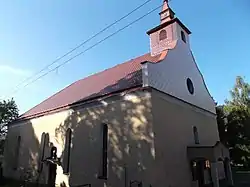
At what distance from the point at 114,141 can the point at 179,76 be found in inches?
272

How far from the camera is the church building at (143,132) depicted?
11.9 meters

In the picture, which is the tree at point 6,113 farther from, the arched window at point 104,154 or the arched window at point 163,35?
the arched window at point 163,35

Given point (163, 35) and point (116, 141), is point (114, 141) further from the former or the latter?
point (163, 35)

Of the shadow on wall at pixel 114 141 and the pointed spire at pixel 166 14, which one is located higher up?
the pointed spire at pixel 166 14

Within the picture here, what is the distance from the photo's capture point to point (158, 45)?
58.1 feet

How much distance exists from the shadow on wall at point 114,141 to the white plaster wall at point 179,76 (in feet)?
4.13

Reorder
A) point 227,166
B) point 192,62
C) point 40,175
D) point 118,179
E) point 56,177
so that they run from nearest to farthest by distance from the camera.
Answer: point 118,179
point 227,166
point 56,177
point 40,175
point 192,62

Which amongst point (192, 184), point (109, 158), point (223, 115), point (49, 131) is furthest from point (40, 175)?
point (223, 115)

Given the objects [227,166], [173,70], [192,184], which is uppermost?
[173,70]

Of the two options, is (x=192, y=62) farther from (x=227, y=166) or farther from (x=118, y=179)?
(x=118, y=179)

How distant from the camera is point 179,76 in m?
15.8

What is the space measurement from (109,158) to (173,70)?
751 cm

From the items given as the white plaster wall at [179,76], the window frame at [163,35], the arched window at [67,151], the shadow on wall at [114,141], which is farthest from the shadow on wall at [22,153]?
the window frame at [163,35]

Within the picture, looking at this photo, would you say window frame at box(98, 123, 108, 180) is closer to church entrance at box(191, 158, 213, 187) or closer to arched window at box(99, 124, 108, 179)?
arched window at box(99, 124, 108, 179)
